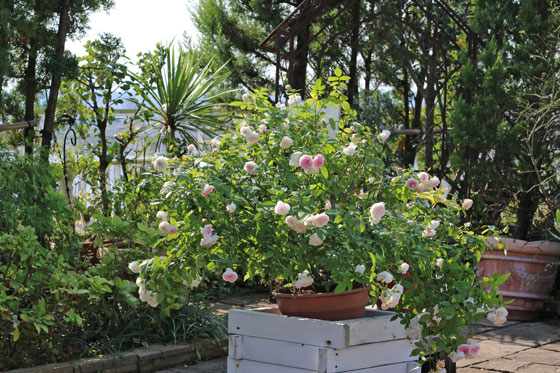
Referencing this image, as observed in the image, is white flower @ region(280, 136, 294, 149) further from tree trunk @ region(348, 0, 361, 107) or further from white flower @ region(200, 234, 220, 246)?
tree trunk @ region(348, 0, 361, 107)

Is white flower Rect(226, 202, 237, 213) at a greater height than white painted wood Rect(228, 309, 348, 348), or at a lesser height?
greater

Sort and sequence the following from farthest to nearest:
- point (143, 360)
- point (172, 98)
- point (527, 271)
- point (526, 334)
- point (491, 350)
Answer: point (172, 98) → point (527, 271) → point (526, 334) → point (491, 350) → point (143, 360)

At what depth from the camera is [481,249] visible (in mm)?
2527

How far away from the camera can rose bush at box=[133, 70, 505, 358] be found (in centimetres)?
210

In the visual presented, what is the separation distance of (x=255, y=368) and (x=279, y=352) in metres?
0.13

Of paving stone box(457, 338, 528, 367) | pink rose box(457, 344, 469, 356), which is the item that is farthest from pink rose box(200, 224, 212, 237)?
paving stone box(457, 338, 528, 367)

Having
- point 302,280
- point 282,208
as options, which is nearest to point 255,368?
point 302,280

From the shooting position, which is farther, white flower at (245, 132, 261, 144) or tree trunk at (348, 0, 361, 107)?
tree trunk at (348, 0, 361, 107)

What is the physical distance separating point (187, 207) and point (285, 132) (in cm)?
45

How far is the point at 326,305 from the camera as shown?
7.52 ft

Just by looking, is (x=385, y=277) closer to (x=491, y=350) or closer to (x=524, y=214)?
(x=491, y=350)

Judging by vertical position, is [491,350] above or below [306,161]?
below

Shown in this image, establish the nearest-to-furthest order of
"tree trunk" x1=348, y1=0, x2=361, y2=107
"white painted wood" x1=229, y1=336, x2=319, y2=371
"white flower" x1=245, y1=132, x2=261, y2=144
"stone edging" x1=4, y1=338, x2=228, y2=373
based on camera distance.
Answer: "white painted wood" x1=229, y1=336, x2=319, y2=371 → "white flower" x1=245, y1=132, x2=261, y2=144 → "stone edging" x1=4, y1=338, x2=228, y2=373 → "tree trunk" x1=348, y1=0, x2=361, y2=107

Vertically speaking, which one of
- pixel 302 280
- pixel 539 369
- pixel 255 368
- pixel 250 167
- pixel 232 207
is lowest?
pixel 539 369
